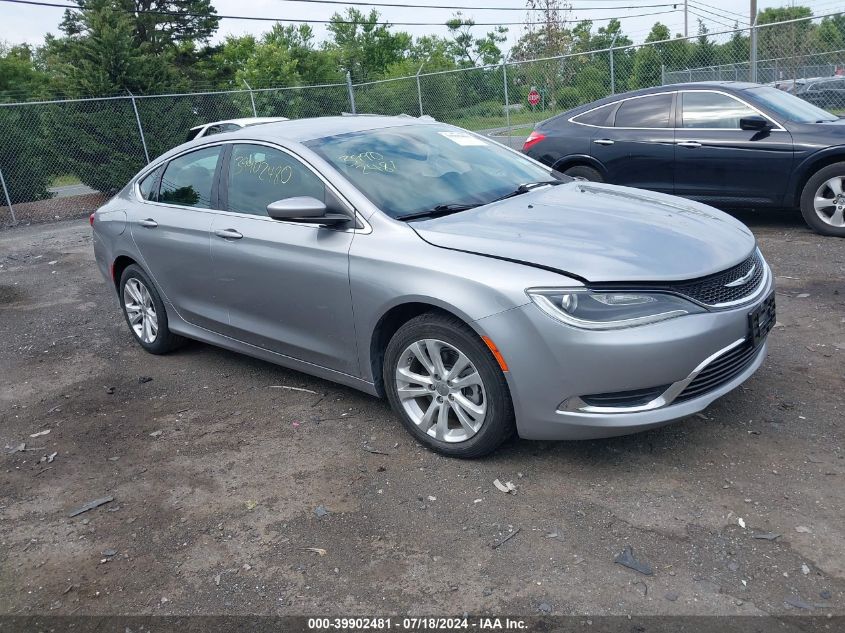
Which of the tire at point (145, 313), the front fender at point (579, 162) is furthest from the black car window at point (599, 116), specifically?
the tire at point (145, 313)

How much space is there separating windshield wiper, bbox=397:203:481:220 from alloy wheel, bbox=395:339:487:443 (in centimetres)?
71

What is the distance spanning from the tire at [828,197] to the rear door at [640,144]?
4.74 feet

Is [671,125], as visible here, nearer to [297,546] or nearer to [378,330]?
[378,330]

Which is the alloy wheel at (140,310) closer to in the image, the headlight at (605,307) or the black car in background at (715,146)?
the headlight at (605,307)

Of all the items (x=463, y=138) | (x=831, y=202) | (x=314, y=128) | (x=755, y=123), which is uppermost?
(x=314, y=128)

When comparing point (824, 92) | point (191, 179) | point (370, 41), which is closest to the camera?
point (191, 179)

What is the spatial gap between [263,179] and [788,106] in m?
6.20

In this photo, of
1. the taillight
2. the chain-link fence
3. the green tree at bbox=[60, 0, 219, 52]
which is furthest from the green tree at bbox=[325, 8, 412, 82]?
the taillight

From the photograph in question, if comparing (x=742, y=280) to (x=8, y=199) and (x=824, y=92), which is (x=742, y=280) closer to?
(x=824, y=92)

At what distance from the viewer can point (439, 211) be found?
4.12m

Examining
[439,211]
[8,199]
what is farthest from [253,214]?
[8,199]

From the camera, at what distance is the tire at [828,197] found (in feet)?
24.7

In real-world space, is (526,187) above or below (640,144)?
above

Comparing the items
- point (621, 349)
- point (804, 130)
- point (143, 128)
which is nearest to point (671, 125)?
point (804, 130)
